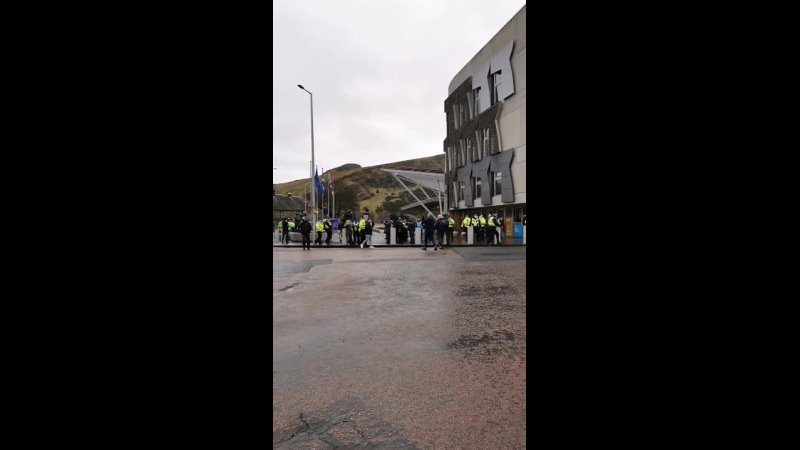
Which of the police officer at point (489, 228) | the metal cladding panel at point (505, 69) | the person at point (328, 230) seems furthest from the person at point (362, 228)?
the metal cladding panel at point (505, 69)

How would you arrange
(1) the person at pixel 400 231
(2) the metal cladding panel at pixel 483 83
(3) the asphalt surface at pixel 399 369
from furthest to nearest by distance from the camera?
(2) the metal cladding panel at pixel 483 83
(1) the person at pixel 400 231
(3) the asphalt surface at pixel 399 369

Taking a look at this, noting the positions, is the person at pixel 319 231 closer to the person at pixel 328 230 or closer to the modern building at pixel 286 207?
the person at pixel 328 230

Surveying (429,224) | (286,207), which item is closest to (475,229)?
(429,224)

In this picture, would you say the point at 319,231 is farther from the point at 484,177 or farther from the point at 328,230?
the point at 484,177

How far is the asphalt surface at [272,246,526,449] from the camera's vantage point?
2332 mm

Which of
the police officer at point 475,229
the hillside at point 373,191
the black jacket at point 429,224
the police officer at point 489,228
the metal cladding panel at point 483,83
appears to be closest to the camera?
the black jacket at point 429,224

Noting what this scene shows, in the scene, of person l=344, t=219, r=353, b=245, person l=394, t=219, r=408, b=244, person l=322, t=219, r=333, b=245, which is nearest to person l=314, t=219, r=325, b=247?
person l=322, t=219, r=333, b=245

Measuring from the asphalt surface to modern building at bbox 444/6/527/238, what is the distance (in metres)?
20.5

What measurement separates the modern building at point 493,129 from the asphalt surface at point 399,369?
20.5 meters

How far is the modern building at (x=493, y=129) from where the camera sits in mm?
25188
